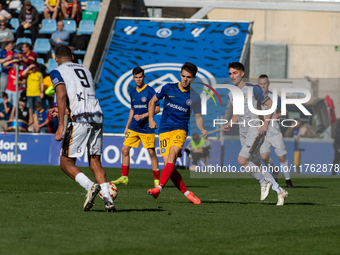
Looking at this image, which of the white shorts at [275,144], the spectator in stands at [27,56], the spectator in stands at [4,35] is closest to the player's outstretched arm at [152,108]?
the white shorts at [275,144]

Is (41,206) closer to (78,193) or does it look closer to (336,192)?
(78,193)

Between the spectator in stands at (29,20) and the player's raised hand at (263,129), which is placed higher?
the spectator in stands at (29,20)

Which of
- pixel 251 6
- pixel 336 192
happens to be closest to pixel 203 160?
pixel 336 192

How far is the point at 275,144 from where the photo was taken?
11000 millimetres

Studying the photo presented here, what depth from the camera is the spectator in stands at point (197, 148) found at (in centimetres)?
1629

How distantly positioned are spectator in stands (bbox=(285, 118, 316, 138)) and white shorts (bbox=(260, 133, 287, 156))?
440 millimetres

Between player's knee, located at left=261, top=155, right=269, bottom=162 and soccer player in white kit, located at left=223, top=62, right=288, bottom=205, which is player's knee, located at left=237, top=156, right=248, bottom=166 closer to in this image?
soccer player in white kit, located at left=223, top=62, right=288, bottom=205

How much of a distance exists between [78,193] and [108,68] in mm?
14092

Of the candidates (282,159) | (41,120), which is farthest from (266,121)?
(41,120)

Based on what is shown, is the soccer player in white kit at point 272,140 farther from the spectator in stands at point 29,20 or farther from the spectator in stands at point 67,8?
the spectator in stands at point 67,8

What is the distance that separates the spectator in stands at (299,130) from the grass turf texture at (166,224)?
129 centimetres

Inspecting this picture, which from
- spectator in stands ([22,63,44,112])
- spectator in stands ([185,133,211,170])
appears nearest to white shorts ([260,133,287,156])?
spectator in stands ([185,133,211,170])

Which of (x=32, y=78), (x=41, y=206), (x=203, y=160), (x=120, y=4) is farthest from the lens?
(x=120, y=4)

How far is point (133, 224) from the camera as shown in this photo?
6367 millimetres
